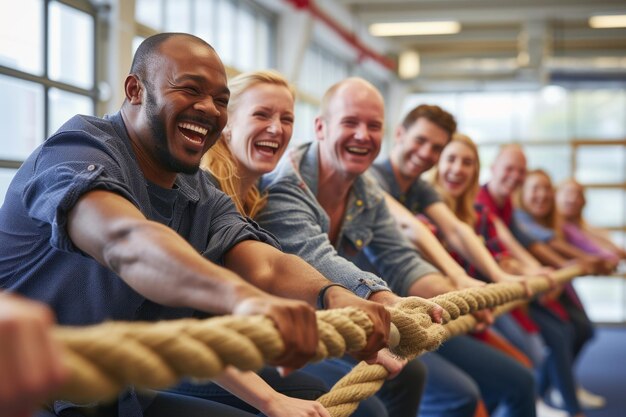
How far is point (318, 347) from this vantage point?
49.7 inches

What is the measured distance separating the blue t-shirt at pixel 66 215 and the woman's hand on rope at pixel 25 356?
0.63 metres

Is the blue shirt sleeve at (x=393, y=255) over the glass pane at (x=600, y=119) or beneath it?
beneath

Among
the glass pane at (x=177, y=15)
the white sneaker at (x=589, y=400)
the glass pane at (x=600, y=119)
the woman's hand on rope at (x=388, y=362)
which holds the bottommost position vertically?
the white sneaker at (x=589, y=400)

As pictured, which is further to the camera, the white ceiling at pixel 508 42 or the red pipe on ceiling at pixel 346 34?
the white ceiling at pixel 508 42

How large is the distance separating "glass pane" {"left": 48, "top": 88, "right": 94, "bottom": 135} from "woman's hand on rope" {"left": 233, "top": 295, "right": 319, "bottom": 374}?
353cm

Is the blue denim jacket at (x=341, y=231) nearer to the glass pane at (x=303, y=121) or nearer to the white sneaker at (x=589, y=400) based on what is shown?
the white sneaker at (x=589, y=400)

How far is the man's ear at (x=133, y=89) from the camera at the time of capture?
5.70ft

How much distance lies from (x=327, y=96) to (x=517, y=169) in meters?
2.35

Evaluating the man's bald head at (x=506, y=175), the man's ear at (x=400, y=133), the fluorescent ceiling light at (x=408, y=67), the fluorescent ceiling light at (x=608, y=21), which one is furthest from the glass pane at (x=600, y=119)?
the man's ear at (x=400, y=133)

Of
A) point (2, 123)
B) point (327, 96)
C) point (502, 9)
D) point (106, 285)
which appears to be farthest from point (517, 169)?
point (502, 9)

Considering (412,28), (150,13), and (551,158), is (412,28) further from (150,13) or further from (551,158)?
(150,13)

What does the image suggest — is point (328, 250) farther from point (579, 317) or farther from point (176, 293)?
point (579, 317)

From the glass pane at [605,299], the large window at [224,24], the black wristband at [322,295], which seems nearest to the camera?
the black wristband at [322,295]

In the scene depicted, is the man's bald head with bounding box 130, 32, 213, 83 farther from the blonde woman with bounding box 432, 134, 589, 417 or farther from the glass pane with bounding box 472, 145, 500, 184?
the glass pane with bounding box 472, 145, 500, 184
